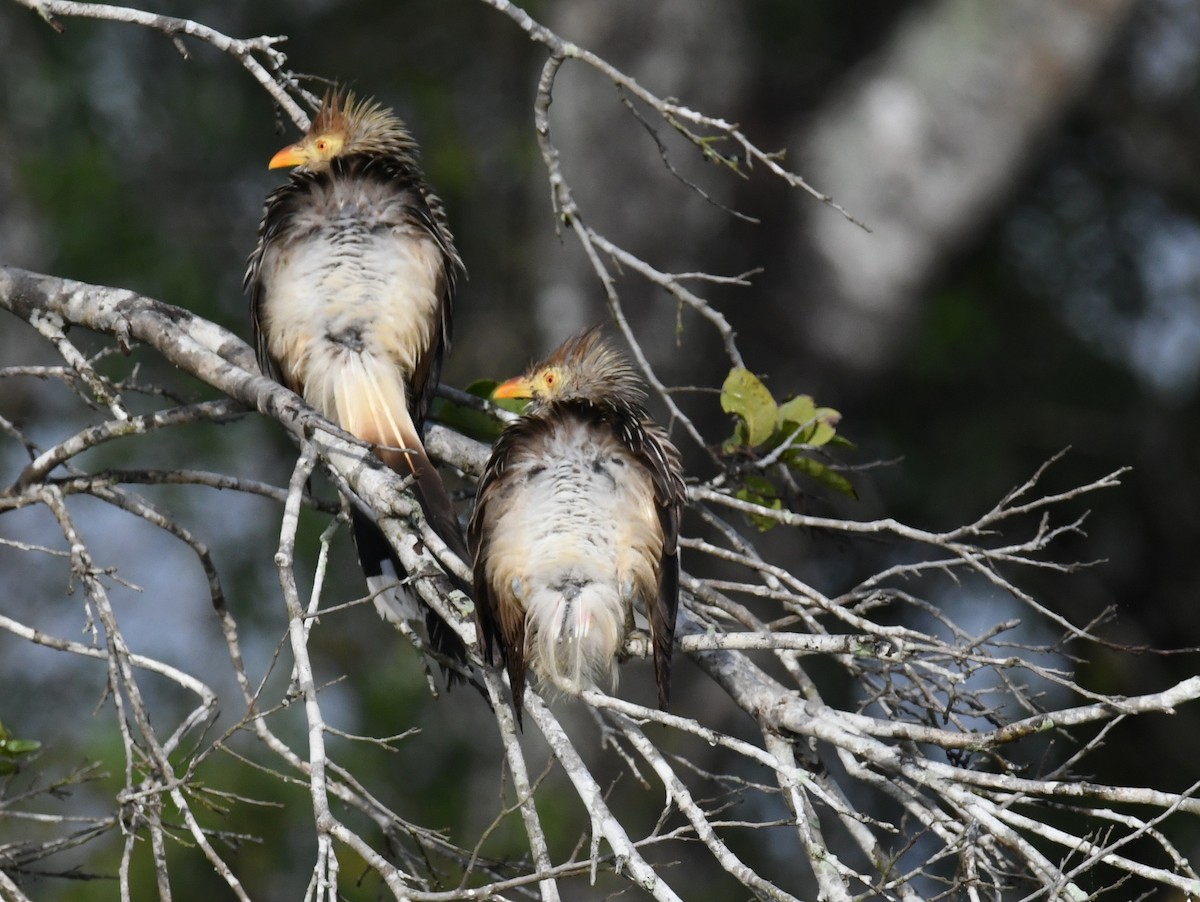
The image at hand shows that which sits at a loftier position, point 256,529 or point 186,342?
point 256,529

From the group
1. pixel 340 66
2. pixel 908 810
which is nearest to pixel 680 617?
pixel 908 810

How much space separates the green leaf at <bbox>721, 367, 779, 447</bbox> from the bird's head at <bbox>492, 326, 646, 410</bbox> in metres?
0.29

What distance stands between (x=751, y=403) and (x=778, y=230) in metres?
3.90

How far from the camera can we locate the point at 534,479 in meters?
2.98

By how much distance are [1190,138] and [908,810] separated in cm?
672

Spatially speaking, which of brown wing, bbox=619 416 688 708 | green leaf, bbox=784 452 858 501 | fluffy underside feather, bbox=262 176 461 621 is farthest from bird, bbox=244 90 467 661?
green leaf, bbox=784 452 858 501

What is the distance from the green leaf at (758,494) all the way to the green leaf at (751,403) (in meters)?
0.14

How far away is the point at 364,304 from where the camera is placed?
3570 mm

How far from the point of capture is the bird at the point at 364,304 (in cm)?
349

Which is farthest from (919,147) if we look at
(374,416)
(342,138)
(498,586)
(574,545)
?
(498,586)

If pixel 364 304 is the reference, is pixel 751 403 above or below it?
below

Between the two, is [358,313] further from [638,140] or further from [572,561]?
[638,140]

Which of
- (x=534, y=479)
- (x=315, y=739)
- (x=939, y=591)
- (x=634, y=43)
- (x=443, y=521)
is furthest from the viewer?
(x=939, y=591)

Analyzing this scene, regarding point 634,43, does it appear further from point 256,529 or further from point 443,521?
point 443,521
